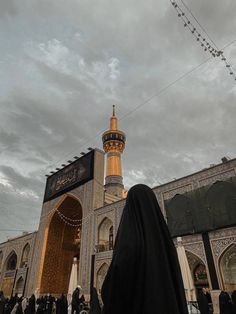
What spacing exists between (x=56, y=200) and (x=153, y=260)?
53.5 ft

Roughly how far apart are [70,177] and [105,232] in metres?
4.83

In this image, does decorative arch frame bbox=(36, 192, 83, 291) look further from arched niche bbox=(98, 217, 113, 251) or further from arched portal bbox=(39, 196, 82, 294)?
arched niche bbox=(98, 217, 113, 251)

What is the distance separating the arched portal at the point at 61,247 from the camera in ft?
51.3

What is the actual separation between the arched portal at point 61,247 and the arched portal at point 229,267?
32.7ft

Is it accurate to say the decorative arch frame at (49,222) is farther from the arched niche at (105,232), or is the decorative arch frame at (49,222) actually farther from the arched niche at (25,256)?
the arched niche at (105,232)

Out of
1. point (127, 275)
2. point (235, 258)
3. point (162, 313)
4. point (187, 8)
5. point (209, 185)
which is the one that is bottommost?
point (162, 313)

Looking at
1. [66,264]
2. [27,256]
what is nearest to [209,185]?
[66,264]

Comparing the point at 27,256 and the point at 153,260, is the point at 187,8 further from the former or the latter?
the point at 27,256

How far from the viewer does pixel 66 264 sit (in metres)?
17.1

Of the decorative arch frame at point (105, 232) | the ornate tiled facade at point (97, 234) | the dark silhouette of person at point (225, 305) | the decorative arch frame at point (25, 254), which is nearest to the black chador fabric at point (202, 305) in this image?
the dark silhouette of person at point (225, 305)

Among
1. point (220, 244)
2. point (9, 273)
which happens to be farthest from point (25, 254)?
point (220, 244)

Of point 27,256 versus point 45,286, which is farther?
point 27,256

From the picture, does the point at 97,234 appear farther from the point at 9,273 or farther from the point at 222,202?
the point at 9,273

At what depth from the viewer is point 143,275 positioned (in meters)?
1.19
